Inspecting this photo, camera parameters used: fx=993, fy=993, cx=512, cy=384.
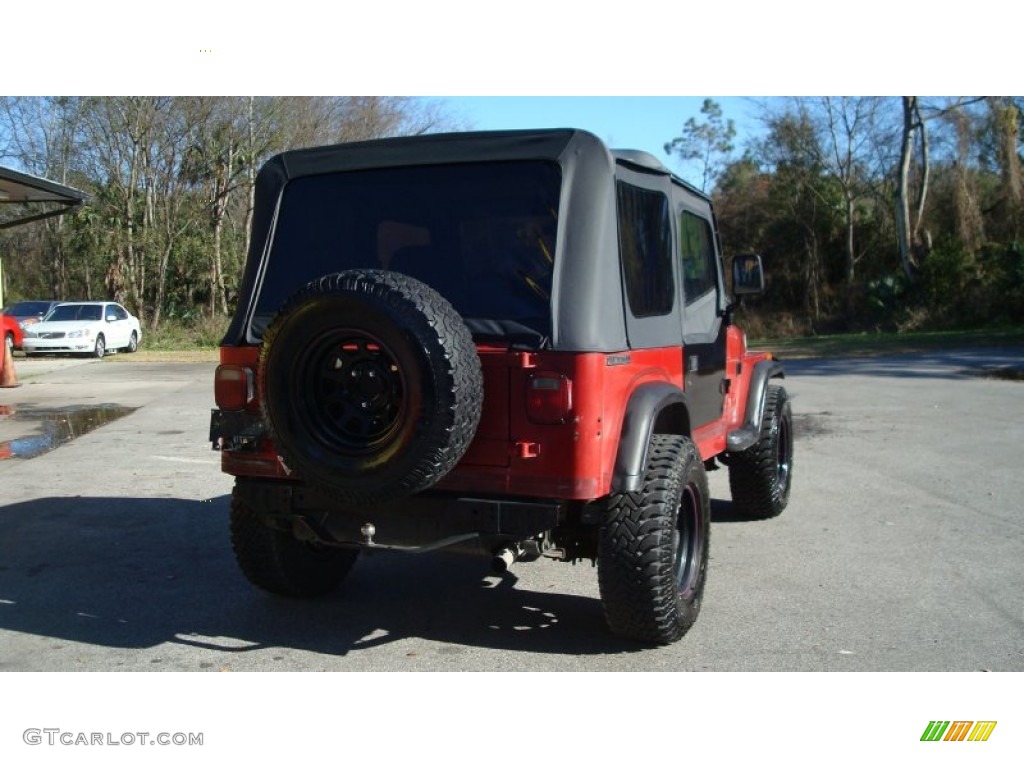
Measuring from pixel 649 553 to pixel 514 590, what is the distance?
1.48 metres

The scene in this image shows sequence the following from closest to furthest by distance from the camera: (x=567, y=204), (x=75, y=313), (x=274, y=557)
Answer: (x=567, y=204)
(x=274, y=557)
(x=75, y=313)

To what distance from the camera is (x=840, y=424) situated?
1189 cm

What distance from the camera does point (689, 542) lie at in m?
4.86

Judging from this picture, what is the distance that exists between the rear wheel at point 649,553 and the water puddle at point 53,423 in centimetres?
753

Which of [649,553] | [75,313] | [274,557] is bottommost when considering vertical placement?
[274,557]

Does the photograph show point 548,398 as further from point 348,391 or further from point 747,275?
point 747,275

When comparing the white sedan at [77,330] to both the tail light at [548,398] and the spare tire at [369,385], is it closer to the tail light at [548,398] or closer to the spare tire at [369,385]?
the spare tire at [369,385]

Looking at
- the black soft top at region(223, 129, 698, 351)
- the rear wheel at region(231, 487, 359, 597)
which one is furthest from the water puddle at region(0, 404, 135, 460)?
the black soft top at region(223, 129, 698, 351)

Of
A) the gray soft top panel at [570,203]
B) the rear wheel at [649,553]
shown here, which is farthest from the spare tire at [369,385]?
the rear wheel at [649,553]

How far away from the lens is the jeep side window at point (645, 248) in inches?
181

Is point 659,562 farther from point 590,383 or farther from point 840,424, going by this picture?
point 840,424

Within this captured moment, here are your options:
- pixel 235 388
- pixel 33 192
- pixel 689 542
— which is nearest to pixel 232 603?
pixel 235 388

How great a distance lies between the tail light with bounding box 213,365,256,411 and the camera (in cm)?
446
